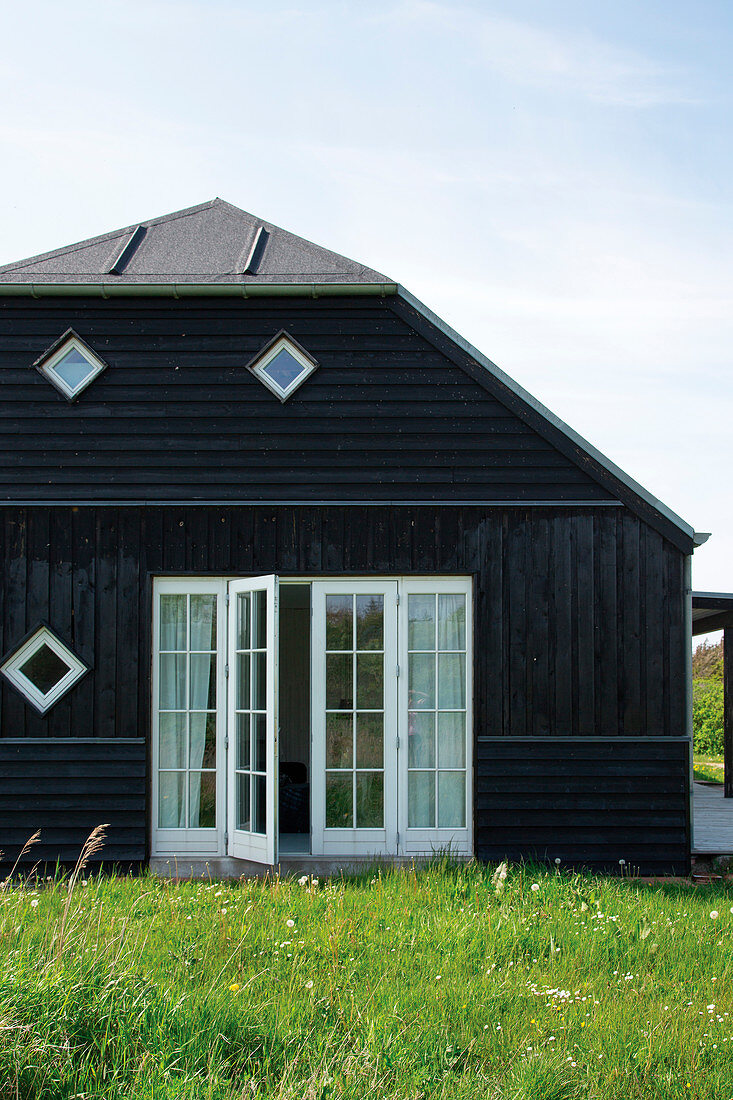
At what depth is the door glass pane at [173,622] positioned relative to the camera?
22.6 feet

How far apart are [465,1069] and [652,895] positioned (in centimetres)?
273

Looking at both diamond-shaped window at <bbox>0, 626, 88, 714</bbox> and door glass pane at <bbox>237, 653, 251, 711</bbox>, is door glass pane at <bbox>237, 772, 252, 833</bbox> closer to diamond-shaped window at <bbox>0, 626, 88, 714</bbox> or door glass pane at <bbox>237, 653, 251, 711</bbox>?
door glass pane at <bbox>237, 653, 251, 711</bbox>

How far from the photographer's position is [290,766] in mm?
9562

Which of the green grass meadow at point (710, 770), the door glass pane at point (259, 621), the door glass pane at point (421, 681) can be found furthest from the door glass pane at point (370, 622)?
the green grass meadow at point (710, 770)

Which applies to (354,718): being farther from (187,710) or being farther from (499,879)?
(499,879)

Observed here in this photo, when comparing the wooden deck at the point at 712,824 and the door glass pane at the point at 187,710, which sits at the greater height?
the door glass pane at the point at 187,710

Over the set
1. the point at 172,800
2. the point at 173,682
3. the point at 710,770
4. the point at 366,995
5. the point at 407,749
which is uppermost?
the point at 173,682

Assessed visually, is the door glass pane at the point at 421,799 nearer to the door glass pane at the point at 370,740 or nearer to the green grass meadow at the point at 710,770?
the door glass pane at the point at 370,740

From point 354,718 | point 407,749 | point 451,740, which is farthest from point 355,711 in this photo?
point 451,740

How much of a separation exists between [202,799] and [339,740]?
106cm

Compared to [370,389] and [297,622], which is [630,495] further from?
[297,622]

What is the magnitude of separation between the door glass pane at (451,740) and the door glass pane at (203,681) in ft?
5.43

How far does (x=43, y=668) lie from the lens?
6.81 metres

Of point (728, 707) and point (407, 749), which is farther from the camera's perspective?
point (728, 707)
